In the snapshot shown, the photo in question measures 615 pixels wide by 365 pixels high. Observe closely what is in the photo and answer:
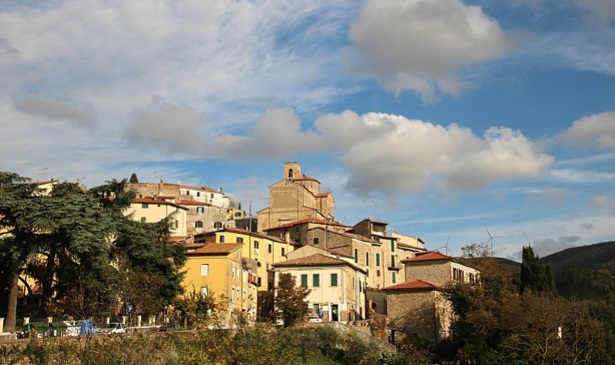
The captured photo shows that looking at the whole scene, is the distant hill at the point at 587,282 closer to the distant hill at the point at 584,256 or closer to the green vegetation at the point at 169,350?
the distant hill at the point at 584,256

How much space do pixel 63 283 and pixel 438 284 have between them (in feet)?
119

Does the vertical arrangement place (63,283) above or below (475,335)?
above

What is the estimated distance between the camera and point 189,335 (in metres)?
40.2

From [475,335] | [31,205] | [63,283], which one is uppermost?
[31,205]

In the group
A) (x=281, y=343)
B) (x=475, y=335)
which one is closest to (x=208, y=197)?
(x=475, y=335)

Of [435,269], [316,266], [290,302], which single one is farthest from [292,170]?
[290,302]

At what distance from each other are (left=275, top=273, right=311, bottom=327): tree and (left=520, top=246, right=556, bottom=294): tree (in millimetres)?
26291

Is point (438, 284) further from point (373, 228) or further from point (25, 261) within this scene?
point (25, 261)

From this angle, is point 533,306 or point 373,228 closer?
point 533,306

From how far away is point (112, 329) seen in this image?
38.8m

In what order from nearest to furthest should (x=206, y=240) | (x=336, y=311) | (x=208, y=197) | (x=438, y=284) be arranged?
(x=336, y=311) < (x=438, y=284) < (x=206, y=240) < (x=208, y=197)

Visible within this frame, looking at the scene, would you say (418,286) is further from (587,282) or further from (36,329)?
(587,282)

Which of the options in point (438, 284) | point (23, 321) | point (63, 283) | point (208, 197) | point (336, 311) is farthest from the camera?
point (208, 197)

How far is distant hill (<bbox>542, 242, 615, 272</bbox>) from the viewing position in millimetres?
155500
